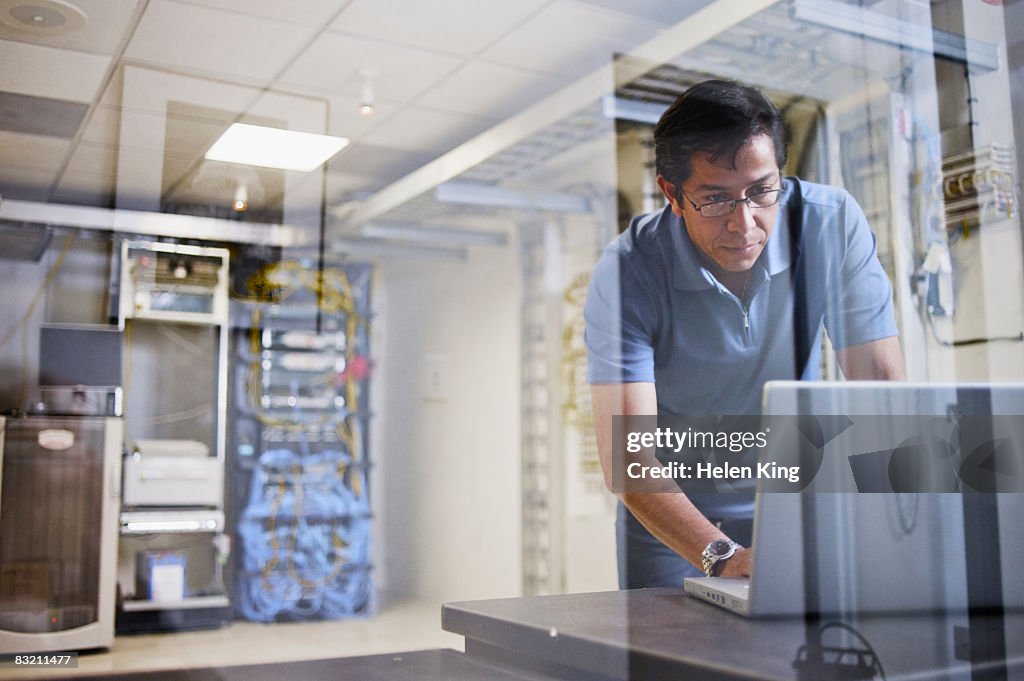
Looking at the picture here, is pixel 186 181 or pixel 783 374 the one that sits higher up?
pixel 186 181

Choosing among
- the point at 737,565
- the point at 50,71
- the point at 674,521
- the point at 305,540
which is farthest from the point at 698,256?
the point at 50,71

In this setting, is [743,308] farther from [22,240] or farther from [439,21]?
[22,240]

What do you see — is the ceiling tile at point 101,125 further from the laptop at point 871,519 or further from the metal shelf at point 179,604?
the laptop at point 871,519

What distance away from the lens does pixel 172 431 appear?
6.10 feet

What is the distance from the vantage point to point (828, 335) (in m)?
2.20

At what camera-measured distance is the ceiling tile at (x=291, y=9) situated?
180 cm

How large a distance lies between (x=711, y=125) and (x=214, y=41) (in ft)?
3.70

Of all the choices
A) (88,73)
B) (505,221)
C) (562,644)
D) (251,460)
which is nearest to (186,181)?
(88,73)

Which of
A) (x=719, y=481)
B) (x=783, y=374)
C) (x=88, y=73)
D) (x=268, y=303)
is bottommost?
(x=719, y=481)

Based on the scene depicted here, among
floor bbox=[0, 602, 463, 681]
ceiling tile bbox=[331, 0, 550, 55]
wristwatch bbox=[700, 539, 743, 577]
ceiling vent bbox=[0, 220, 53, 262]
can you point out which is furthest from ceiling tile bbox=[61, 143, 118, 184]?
wristwatch bbox=[700, 539, 743, 577]

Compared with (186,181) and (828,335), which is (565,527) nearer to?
(828,335)

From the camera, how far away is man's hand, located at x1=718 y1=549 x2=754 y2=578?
1.37 meters

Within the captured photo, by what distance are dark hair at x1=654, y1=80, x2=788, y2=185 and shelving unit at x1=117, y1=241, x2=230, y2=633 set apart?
41.3 inches

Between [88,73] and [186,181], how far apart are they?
0.26m
